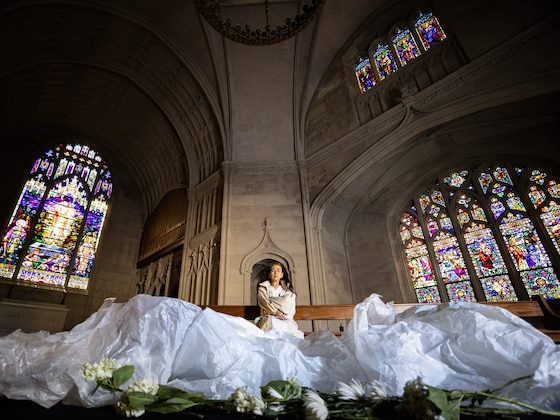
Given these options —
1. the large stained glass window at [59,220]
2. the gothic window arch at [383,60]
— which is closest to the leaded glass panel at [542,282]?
the gothic window arch at [383,60]

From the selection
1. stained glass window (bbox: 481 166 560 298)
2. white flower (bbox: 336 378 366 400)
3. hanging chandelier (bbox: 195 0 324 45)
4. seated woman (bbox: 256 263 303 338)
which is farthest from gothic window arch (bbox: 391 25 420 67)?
white flower (bbox: 336 378 366 400)

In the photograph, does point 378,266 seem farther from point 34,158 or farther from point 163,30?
point 34,158

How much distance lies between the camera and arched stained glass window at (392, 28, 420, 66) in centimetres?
709

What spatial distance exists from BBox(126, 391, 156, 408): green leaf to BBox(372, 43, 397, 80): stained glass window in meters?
8.28

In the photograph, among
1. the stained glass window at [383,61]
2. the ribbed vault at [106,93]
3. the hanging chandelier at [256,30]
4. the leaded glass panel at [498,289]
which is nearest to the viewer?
the hanging chandelier at [256,30]

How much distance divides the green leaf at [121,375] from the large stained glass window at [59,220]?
1155 centimetres

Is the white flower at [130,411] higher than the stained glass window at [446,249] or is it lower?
lower

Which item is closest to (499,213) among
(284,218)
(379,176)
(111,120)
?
(379,176)

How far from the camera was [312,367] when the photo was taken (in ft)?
4.95

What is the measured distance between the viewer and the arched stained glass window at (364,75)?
7781 millimetres

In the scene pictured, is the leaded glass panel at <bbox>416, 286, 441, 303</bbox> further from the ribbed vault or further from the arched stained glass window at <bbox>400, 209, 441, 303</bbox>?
the ribbed vault

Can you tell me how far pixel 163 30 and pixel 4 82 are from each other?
5.61m

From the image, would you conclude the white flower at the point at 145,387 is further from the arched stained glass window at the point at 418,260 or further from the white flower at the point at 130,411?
the arched stained glass window at the point at 418,260

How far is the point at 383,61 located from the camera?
7.75 m
